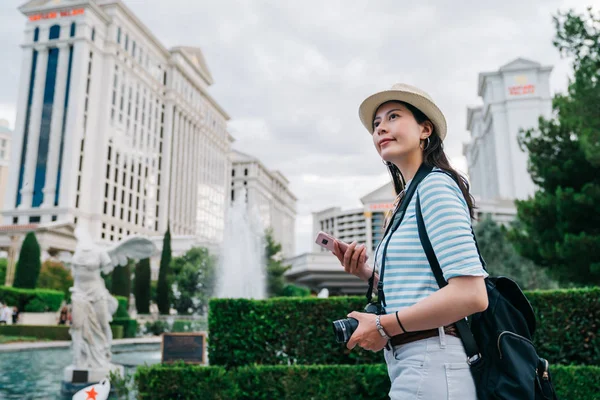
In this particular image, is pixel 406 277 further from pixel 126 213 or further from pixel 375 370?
pixel 126 213

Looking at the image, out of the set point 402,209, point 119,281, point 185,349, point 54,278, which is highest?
point 54,278

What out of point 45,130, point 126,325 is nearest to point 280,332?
point 126,325

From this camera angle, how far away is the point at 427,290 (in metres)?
1.39

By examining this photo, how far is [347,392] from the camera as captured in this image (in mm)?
4879

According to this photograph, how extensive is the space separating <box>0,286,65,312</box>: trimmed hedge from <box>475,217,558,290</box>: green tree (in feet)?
68.1

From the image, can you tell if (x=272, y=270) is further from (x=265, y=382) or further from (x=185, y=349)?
(x=265, y=382)

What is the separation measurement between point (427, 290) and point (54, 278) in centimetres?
3296

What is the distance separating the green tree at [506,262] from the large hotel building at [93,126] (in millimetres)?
41184

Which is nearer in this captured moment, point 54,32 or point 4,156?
point 54,32

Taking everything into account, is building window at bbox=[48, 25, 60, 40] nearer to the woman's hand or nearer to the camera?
the woman's hand

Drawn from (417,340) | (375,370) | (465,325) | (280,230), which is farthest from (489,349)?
(280,230)

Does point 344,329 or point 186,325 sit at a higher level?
point 344,329

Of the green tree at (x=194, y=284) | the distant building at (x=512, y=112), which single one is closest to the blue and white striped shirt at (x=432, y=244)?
the green tree at (x=194, y=284)

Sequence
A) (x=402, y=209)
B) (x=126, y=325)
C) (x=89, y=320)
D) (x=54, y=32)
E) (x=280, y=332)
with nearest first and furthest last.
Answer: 1. (x=402, y=209)
2. (x=280, y=332)
3. (x=89, y=320)
4. (x=126, y=325)
5. (x=54, y=32)
